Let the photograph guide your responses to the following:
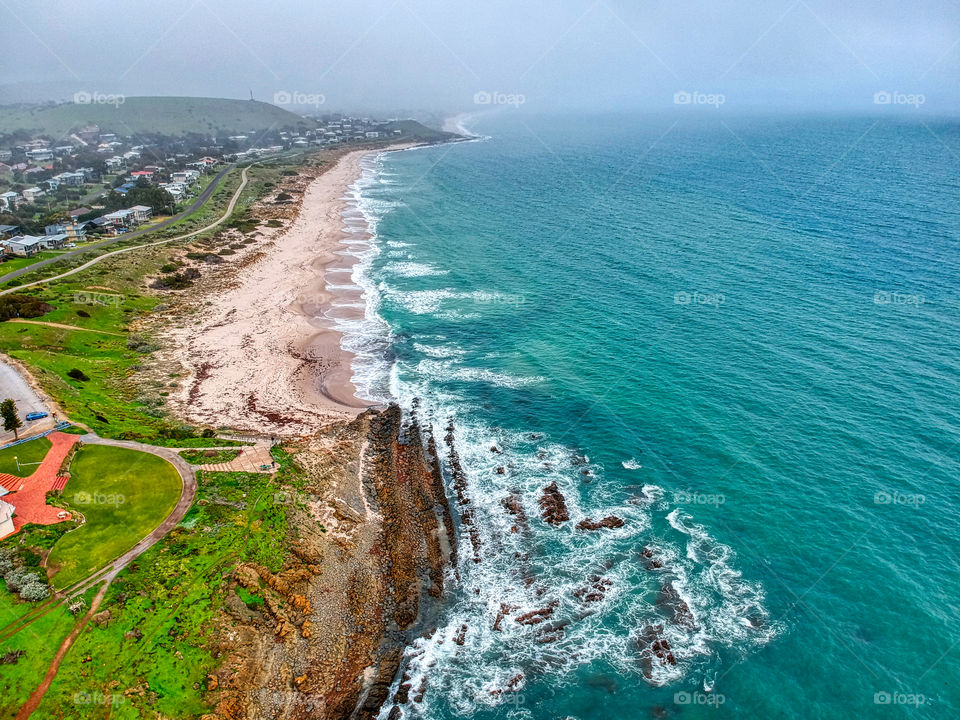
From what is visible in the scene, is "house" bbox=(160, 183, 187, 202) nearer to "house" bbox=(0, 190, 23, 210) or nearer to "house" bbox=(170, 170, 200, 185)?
"house" bbox=(170, 170, 200, 185)

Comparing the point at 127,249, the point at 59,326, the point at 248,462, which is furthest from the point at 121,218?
the point at 248,462

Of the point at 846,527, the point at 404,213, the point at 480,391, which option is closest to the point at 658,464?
the point at 846,527

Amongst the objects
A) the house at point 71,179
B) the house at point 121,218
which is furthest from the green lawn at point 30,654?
the house at point 71,179

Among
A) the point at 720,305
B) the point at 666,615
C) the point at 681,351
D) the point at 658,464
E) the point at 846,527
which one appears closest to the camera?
the point at 666,615

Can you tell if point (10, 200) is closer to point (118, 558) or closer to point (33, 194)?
point (33, 194)

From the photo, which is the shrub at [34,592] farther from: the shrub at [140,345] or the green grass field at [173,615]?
the shrub at [140,345]

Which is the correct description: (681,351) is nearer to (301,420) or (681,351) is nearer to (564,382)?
(564,382)
